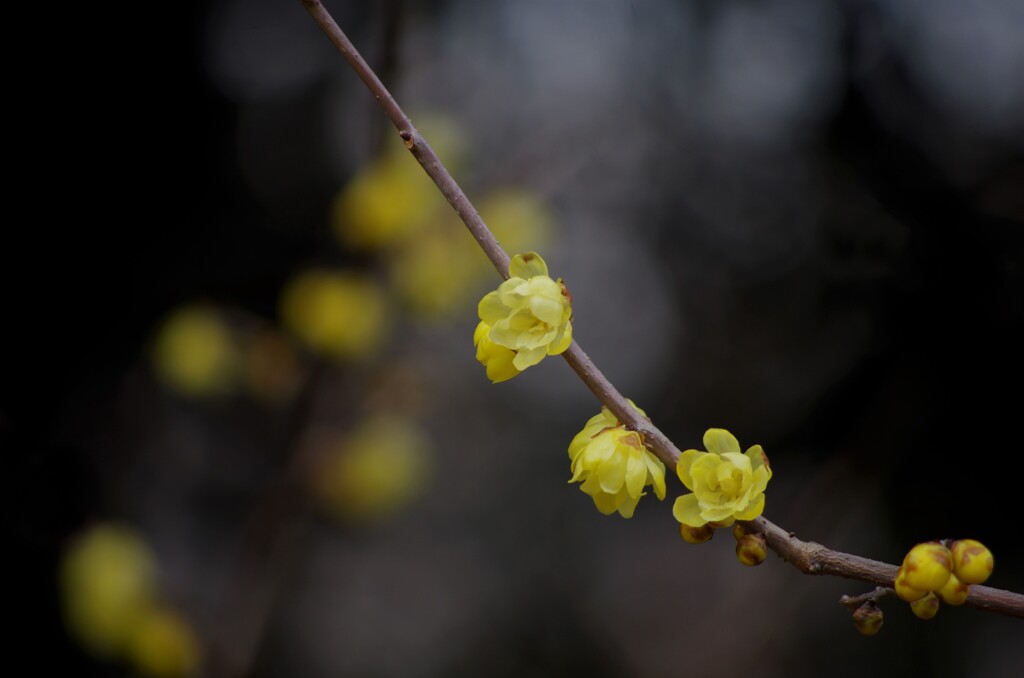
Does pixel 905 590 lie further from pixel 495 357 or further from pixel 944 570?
pixel 495 357

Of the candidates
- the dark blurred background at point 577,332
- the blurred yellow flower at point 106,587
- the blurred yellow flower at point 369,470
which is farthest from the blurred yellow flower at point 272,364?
the blurred yellow flower at point 106,587

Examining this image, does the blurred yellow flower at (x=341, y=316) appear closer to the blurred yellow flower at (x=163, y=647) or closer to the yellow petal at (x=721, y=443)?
the blurred yellow flower at (x=163, y=647)

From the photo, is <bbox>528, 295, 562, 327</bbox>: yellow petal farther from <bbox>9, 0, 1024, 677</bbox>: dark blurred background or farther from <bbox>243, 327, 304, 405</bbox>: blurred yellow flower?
<bbox>243, 327, 304, 405</bbox>: blurred yellow flower

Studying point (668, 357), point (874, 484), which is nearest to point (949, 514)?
point (874, 484)

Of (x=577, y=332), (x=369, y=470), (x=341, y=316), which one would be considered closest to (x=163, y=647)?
(x=369, y=470)

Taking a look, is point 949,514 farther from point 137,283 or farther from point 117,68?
point 117,68

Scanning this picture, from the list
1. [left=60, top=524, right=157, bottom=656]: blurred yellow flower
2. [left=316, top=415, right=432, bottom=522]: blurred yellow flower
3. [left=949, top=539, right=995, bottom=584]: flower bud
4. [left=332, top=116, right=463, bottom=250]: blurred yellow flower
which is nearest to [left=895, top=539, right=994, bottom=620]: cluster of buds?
[left=949, top=539, right=995, bottom=584]: flower bud
